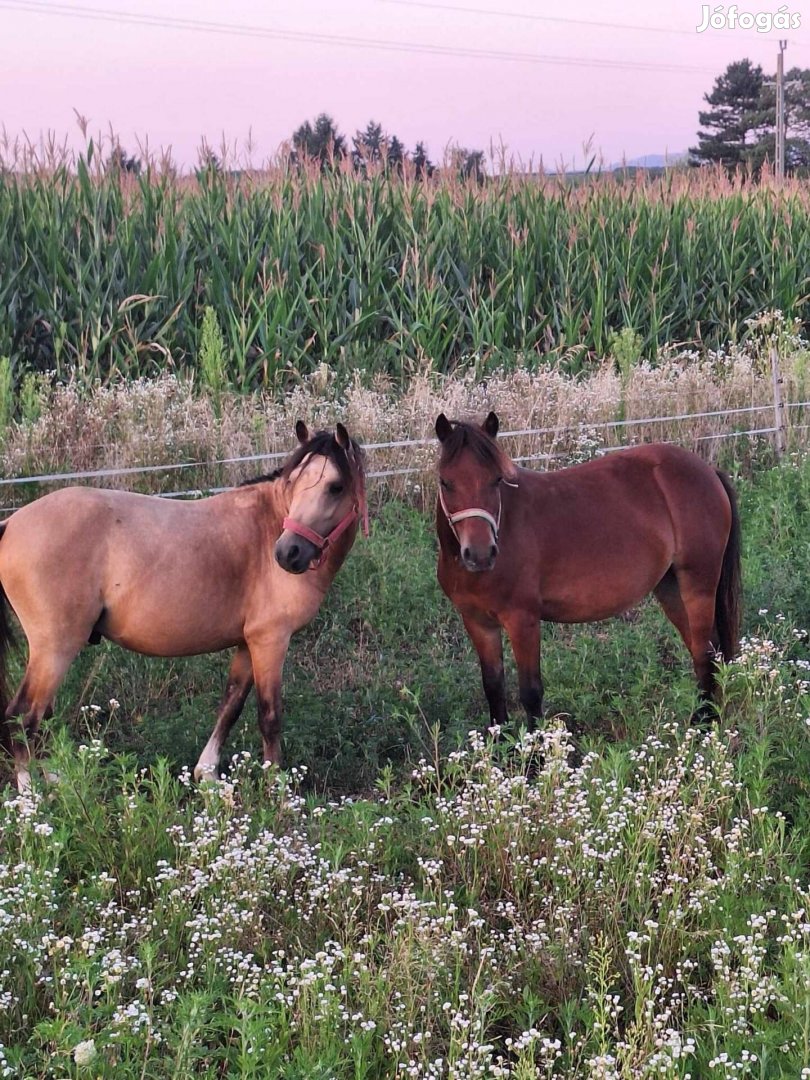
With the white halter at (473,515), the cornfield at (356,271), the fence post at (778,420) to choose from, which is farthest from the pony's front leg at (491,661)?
the fence post at (778,420)

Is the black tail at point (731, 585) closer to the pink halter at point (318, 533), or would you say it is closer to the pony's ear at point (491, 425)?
the pony's ear at point (491, 425)

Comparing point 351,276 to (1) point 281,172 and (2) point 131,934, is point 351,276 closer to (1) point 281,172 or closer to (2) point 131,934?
(1) point 281,172

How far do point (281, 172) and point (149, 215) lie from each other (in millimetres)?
2201

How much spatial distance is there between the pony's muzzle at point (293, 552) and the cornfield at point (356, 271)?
4.53 metres

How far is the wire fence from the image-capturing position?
7121 millimetres

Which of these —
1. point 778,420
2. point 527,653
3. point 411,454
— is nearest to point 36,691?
point 527,653

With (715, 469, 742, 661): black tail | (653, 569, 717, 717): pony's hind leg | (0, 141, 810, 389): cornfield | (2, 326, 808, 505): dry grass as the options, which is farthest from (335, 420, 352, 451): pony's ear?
(0, 141, 810, 389): cornfield

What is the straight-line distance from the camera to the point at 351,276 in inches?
448

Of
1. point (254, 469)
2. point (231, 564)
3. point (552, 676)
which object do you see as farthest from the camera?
point (254, 469)

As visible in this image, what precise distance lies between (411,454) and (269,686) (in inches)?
151

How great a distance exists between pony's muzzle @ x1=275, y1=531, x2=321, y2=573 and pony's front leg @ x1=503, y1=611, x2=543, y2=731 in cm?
102

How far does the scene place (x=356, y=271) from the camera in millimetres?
11234

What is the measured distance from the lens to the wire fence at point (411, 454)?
23.4ft

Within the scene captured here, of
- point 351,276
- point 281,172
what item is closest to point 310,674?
point 351,276
